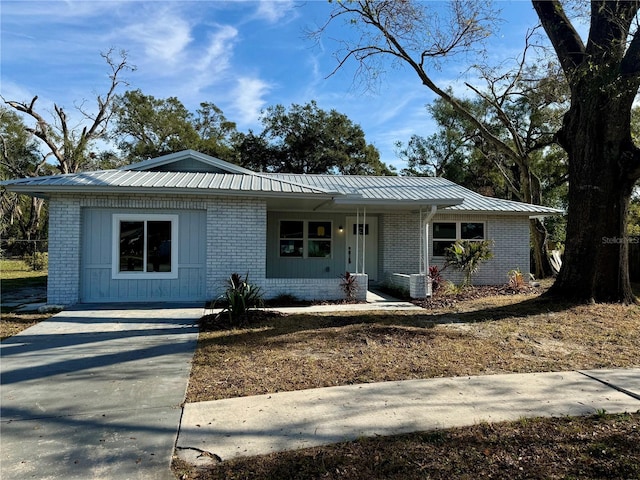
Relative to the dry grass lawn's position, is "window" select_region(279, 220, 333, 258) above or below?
above

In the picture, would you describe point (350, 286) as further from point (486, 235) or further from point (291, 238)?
point (486, 235)

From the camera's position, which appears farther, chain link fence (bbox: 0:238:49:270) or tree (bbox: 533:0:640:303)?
chain link fence (bbox: 0:238:49:270)

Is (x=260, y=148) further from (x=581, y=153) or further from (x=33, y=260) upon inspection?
(x=581, y=153)

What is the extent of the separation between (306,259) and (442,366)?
1027 cm

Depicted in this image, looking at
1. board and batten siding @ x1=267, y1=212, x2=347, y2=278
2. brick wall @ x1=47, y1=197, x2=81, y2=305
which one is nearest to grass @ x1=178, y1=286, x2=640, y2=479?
brick wall @ x1=47, y1=197, x2=81, y2=305

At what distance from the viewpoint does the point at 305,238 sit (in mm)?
15648

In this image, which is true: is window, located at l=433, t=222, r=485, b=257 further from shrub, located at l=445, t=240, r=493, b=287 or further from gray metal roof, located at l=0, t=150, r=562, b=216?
shrub, located at l=445, t=240, r=493, b=287

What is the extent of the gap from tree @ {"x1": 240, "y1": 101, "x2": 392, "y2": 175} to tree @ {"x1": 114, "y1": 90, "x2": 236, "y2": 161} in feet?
10.4

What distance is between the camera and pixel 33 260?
21641 mm

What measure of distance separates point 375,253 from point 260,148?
68.1ft

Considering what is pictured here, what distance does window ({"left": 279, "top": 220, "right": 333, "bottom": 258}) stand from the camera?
15602 mm

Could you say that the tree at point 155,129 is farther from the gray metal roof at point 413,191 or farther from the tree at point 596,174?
the tree at point 596,174

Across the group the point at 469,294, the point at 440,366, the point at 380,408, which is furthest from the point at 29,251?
the point at 380,408

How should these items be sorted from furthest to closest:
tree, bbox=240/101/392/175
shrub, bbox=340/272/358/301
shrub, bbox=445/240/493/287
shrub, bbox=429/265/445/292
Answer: tree, bbox=240/101/392/175 → shrub, bbox=445/240/493/287 → shrub, bbox=429/265/445/292 → shrub, bbox=340/272/358/301
